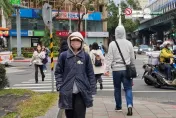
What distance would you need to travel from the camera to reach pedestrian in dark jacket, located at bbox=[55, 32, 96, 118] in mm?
5082

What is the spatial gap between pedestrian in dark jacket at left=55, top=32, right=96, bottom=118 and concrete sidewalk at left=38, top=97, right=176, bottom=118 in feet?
6.31

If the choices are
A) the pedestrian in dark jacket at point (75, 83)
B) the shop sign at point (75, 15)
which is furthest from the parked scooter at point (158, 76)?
the shop sign at point (75, 15)

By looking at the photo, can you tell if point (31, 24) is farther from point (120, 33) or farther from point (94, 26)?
point (120, 33)

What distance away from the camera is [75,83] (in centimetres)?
510

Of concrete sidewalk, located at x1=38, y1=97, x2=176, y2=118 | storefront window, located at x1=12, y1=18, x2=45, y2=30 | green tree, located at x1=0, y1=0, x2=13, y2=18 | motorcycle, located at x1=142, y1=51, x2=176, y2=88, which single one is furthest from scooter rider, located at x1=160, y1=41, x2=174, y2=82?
storefront window, located at x1=12, y1=18, x2=45, y2=30

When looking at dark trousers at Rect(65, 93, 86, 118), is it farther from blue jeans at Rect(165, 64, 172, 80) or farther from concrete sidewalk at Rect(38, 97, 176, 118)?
blue jeans at Rect(165, 64, 172, 80)

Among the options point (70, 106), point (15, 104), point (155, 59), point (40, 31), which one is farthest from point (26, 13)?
point (70, 106)

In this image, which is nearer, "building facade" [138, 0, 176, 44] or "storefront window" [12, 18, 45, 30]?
"storefront window" [12, 18, 45, 30]

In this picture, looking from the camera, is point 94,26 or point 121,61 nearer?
point 121,61

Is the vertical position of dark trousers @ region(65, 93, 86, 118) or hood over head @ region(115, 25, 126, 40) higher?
hood over head @ region(115, 25, 126, 40)

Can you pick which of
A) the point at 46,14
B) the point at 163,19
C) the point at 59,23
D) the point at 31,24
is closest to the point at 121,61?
the point at 46,14

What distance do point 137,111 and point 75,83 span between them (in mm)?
3455

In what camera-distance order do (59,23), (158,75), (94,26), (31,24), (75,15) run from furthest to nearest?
(94,26) → (75,15) → (59,23) → (31,24) → (158,75)

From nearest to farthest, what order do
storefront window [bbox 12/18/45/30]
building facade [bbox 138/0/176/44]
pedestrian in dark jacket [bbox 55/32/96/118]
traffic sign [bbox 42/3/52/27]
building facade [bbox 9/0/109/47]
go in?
pedestrian in dark jacket [bbox 55/32/96/118], traffic sign [bbox 42/3/52/27], building facade [bbox 9/0/109/47], storefront window [bbox 12/18/45/30], building facade [bbox 138/0/176/44]
